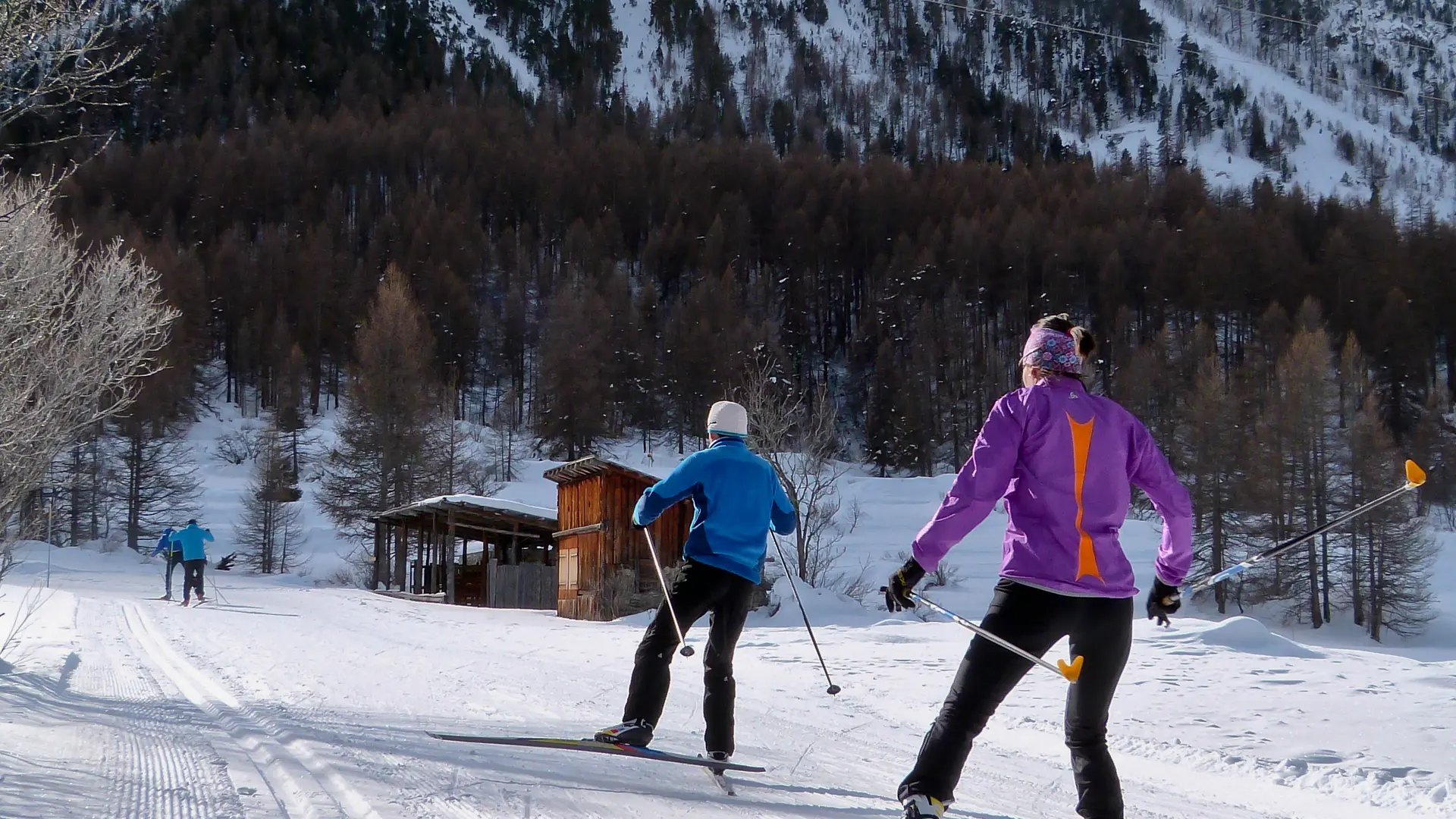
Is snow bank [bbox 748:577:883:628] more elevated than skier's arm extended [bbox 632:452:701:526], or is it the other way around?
skier's arm extended [bbox 632:452:701:526]

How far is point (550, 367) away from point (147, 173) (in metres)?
41.3

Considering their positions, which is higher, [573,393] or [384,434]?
[573,393]

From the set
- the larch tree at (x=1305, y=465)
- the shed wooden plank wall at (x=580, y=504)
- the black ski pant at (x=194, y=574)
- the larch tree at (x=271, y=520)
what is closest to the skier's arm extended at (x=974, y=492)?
the shed wooden plank wall at (x=580, y=504)

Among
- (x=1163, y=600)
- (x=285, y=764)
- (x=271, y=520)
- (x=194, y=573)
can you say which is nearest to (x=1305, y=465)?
(x=194, y=573)

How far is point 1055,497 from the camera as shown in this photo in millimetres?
3129

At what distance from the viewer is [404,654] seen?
10383 millimetres

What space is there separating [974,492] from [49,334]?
51.9 feet

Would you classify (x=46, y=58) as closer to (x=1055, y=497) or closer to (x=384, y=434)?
(x=1055, y=497)

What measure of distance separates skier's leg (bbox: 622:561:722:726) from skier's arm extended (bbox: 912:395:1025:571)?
174 centimetres

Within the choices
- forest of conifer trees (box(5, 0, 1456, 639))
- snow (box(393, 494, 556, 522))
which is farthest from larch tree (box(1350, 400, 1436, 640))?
snow (box(393, 494, 556, 522))

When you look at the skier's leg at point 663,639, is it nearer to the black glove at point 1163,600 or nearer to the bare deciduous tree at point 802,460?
the black glove at point 1163,600

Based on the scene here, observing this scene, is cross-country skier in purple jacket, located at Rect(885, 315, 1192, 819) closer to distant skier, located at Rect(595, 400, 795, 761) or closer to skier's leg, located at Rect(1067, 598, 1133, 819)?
skier's leg, located at Rect(1067, 598, 1133, 819)

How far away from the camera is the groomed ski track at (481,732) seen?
13.3 feet

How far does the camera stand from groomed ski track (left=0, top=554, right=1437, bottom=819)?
404 cm
